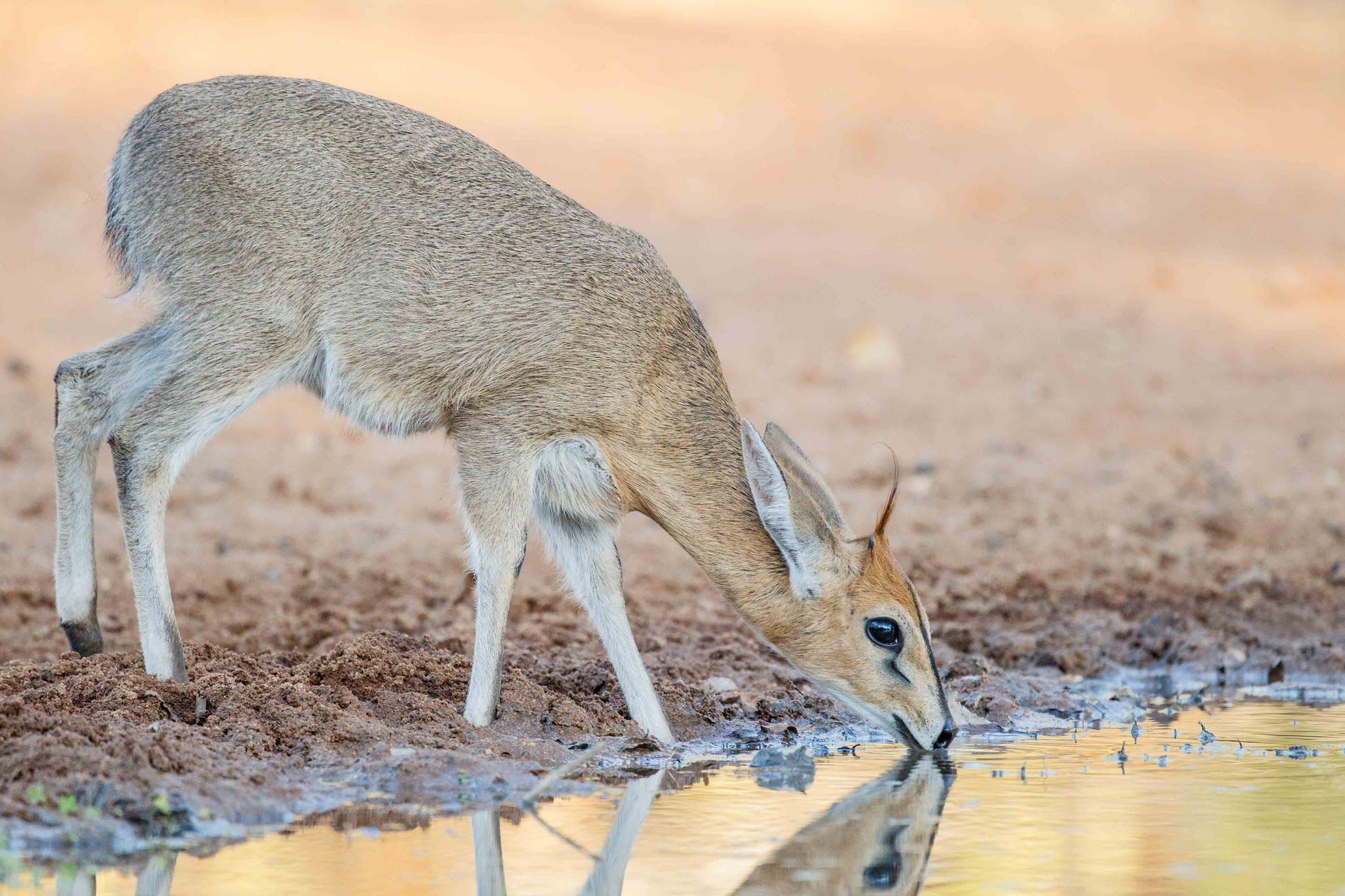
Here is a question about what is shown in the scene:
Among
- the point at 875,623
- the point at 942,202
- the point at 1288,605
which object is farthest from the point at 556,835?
the point at 942,202

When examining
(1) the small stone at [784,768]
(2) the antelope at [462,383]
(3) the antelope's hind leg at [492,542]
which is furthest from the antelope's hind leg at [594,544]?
(1) the small stone at [784,768]

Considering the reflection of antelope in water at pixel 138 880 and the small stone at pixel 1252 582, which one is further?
the small stone at pixel 1252 582

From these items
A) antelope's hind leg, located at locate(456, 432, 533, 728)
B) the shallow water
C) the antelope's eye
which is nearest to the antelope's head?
the antelope's eye

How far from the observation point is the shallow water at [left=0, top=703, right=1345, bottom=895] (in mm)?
4320

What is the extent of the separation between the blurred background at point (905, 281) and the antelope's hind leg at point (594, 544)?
1.57m

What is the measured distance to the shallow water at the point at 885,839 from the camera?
4320 mm

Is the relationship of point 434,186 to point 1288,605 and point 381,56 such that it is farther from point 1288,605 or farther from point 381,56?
point 381,56

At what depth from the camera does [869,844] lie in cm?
480

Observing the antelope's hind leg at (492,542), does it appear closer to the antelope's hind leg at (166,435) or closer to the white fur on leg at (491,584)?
the white fur on leg at (491,584)

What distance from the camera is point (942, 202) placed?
19.0 meters

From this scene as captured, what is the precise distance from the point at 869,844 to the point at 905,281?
39.7 ft

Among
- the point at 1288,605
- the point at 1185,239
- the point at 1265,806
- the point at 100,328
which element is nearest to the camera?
the point at 1265,806

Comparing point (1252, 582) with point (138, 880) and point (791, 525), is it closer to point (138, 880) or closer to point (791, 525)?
point (791, 525)

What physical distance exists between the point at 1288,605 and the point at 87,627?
20.7 feet
